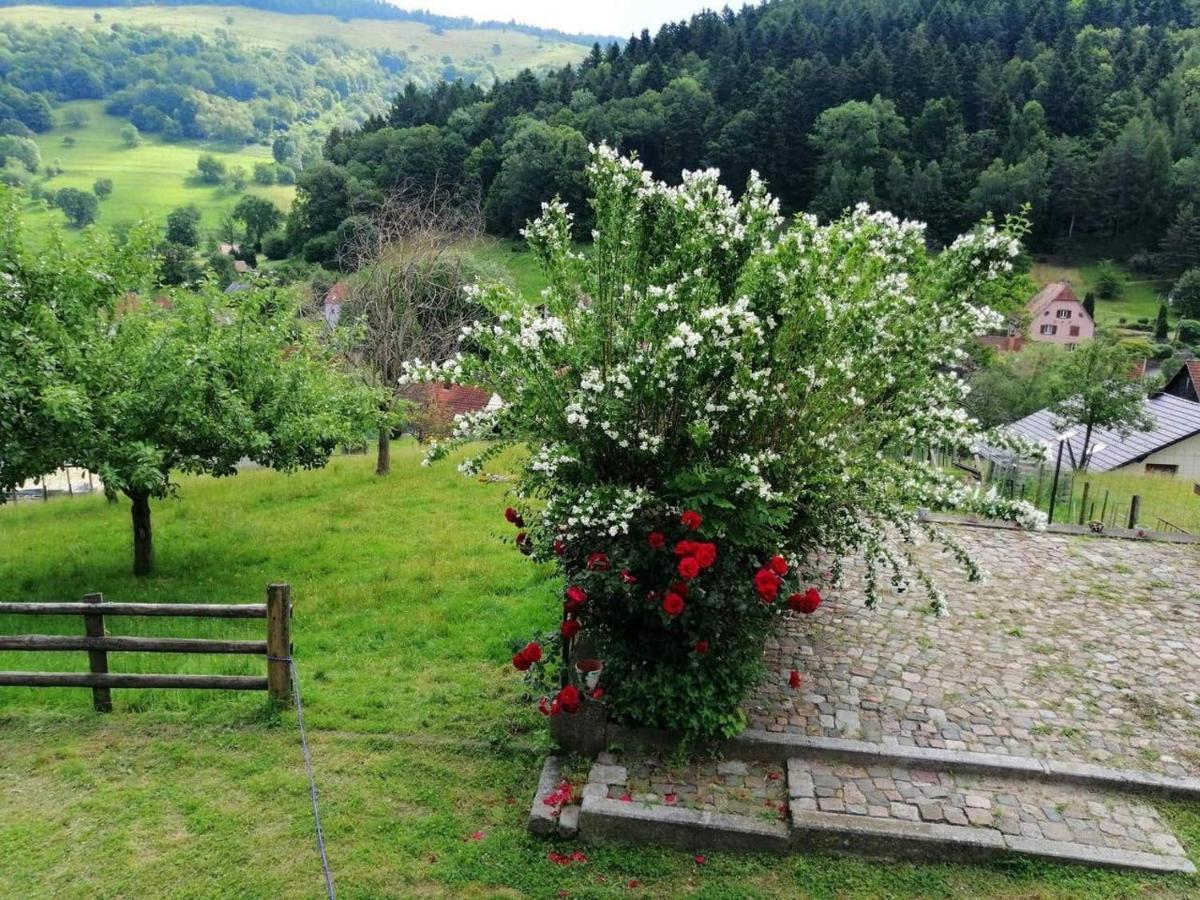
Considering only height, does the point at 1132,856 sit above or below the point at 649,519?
below

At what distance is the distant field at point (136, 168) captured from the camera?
107562 mm

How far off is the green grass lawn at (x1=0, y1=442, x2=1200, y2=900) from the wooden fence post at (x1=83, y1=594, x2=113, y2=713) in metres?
0.11

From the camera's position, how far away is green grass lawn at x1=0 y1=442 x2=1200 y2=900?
528 centimetres

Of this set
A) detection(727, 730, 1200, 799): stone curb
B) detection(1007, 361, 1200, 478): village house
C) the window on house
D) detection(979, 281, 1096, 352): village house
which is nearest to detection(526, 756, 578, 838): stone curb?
detection(727, 730, 1200, 799): stone curb

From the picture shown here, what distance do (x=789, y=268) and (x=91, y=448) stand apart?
8.85 metres

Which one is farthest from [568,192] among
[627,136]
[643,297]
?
[643,297]

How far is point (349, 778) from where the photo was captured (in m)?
6.44

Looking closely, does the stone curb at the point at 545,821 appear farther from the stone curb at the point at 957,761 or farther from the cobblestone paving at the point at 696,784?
the stone curb at the point at 957,761

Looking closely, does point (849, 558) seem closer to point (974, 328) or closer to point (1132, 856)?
point (974, 328)

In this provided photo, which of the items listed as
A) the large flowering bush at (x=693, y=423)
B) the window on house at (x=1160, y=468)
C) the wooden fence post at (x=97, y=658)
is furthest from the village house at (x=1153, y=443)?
the wooden fence post at (x=97, y=658)

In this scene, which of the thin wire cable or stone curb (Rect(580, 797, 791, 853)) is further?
stone curb (Rect(580, 797, 791, 853))

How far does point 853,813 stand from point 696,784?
1141mm

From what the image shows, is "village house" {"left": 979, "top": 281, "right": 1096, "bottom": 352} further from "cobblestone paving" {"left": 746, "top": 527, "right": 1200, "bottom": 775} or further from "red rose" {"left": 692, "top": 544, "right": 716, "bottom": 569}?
"red rose" {"left": 692, "top": 544, "right": 716, "bottom": 569}

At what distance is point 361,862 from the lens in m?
5.46
